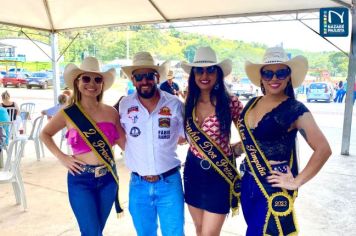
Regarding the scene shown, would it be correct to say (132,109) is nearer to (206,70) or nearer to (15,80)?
(206,70)

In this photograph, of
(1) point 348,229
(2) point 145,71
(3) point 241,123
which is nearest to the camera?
(3) point 241,123

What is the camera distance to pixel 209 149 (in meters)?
2.03

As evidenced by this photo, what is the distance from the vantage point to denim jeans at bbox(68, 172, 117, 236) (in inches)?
80.7

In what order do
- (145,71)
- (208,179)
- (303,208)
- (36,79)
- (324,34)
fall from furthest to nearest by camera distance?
1. (36,79)
2. (324,34)
3. (303,208)
4. (145,71)
5. (208,179)

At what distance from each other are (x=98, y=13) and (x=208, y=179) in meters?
4.80

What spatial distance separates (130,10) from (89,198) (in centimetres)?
431

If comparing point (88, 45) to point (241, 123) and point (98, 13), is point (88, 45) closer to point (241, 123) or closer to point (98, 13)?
point (98, 13)

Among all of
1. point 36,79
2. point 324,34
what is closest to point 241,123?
point 324,34

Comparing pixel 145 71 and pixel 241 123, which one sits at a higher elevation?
pixel 145 71

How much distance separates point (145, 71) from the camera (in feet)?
7.19

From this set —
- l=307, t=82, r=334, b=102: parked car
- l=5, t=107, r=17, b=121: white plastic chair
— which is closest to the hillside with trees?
l=307, t=82, r=334, b=102: parked car

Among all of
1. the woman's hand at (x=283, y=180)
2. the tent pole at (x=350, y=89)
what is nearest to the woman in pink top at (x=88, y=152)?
the woman's hand at (x=283, y=180)

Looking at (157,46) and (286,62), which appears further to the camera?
(157,46)

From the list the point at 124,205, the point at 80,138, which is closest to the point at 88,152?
the point at 80,138
